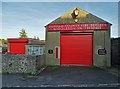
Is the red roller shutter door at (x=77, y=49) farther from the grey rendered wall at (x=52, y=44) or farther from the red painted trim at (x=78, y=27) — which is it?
the red painted trim at (x=78, y=27)

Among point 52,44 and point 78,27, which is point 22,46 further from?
point 78,27

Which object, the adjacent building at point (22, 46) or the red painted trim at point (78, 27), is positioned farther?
the adjacent building at point (22, 46)

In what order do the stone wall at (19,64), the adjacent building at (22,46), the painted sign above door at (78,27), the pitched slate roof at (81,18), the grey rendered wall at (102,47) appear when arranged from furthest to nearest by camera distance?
the adjacent building at (22,46) → the pitched slate roof at (81,18) → the painted sign above door at (78,27) → the grey rendered wall at (102,47) → the stone wall at (19,64)

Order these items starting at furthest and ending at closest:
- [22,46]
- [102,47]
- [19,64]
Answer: [22,46] < [102,47] < [19,64]

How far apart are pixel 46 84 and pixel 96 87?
2249 millimetres

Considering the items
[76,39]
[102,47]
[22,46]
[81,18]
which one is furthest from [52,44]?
[22,46]

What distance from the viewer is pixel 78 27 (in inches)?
603

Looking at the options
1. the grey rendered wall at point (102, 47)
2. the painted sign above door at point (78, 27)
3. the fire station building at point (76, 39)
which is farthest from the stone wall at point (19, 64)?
the grey rendered wall at point (102, 47)

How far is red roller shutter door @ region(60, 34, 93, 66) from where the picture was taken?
15508 millimetres

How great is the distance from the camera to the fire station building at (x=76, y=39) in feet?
49.4

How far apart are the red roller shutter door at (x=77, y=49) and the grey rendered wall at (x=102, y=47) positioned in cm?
50

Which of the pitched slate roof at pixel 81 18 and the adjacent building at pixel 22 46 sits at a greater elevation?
the pitched slate roof at pixel 81 18

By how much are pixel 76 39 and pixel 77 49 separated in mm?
885

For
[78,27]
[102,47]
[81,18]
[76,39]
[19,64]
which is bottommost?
[19,64]
